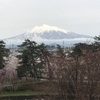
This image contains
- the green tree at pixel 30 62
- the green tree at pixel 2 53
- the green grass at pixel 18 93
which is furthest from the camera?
the green tree at pixel 2 53

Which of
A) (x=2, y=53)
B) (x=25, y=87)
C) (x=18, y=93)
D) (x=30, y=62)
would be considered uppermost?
(x=2, y=53)

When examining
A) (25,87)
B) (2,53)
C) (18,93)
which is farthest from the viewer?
(2,53)

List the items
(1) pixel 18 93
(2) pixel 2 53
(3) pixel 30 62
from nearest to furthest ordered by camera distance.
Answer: (1) pixel 18 93 → (3) pixel 30 62 → (2) pixel 2 53

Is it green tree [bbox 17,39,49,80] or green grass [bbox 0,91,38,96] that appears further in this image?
green tree [bbox 17,39,49,80]

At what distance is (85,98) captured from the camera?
659 cm

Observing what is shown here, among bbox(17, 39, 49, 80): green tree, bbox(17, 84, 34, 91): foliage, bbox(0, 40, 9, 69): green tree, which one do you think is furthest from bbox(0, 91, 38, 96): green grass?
bbox(0, 40, 9, 69): green tree

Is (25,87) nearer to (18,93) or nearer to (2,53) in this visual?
(18,93)

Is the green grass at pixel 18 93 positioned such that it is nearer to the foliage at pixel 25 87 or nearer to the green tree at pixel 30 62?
the foliage at pixel 25 87

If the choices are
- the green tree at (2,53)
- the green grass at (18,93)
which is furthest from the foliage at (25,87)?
the green tree at (2,53)

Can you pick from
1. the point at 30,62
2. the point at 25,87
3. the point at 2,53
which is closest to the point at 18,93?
the point at 25,87

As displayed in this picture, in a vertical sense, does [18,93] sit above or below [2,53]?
below

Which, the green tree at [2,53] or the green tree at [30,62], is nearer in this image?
the green tree at [30,62]

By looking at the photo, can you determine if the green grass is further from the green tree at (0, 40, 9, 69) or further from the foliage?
the green tree at (0, 40, 9, 69)

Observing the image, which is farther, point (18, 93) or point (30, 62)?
point (30, 62)
